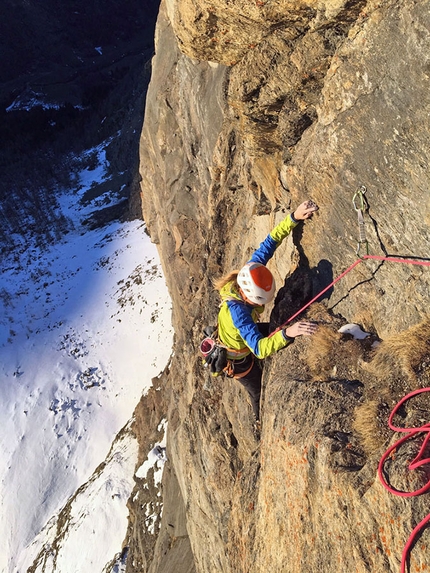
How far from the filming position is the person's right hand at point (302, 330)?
5.39m

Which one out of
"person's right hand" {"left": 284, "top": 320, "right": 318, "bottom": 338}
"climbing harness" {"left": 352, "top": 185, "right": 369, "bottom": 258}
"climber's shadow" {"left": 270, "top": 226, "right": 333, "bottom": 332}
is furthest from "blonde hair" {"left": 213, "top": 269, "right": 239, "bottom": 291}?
"climbing harness" {"left": 352, "top": 185, "right": 369, "bottom": 258}

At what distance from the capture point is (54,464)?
20.8 metres

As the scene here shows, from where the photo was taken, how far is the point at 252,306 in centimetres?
599

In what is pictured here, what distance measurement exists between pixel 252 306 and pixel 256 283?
1.44 ft

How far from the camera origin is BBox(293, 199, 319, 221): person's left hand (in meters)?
5.89

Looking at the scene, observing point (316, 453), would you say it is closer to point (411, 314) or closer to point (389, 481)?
point (389, 481)

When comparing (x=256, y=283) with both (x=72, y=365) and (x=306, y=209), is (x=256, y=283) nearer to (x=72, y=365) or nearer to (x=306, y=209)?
(x=306, y=209)

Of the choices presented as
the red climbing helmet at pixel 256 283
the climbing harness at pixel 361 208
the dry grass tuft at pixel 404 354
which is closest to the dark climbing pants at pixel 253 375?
the red climbing helmet at pixel 256 283

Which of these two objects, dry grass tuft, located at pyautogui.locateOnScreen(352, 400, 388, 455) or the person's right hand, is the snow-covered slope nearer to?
the person's right hand

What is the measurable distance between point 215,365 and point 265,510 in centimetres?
213

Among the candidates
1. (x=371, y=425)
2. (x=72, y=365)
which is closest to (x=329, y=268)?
(x=371, y=425)

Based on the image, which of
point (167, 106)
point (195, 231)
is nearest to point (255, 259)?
point (195, 231)

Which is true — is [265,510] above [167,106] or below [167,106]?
below

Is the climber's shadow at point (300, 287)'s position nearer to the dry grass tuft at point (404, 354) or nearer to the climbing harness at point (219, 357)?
the climbing harness at point (219, 357)
